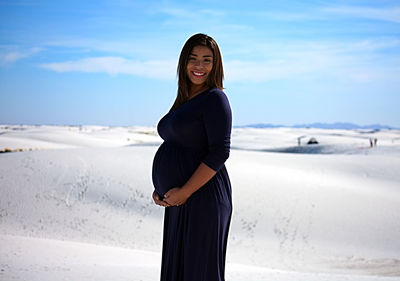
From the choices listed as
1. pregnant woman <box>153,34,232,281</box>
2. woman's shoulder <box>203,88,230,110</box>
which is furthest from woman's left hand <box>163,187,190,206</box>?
woman's shoulder <box>203,88,230,110</box>

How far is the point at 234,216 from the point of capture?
10078 millimetres

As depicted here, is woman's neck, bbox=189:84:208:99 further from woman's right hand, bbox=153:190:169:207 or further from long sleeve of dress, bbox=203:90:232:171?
woman's right hand, bbox=153:190:169:207

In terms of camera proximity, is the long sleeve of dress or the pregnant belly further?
the pregnant belly

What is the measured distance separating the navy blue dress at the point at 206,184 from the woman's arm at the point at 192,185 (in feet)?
0.14

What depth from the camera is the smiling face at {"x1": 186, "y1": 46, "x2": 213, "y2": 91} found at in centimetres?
276

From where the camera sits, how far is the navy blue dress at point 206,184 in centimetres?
260

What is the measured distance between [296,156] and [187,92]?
13.9 meters

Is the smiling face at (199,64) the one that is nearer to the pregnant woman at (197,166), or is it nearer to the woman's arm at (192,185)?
the pregnant woman at (197,166)

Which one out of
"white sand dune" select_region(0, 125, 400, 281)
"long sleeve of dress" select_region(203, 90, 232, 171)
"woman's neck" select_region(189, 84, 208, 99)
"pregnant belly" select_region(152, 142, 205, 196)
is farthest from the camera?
"white sand dune" select_region(0, 125, 400, 281)

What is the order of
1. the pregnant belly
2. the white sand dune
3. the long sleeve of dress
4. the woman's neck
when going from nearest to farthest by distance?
1. the long sleeve of dress
2. the pregnant belly
3. the woman's neck
4. the white sand dune

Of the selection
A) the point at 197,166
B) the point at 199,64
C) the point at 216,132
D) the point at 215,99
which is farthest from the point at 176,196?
the point at 199,64

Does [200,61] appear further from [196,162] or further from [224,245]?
[224,245]

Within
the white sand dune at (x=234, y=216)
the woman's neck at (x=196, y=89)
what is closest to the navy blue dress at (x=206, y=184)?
the woman's neck at (x=196, y=89)

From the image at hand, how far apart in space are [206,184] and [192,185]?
131mm
